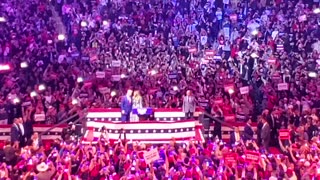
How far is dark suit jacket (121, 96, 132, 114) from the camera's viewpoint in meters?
24.1

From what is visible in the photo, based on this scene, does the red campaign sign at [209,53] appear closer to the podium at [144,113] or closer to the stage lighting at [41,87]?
the podium at [144,113]

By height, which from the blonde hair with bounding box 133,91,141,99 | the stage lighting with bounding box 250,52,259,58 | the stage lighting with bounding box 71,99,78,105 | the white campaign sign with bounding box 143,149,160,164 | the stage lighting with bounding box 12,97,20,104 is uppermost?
the stage lighting with bounding box 250,52,259,58

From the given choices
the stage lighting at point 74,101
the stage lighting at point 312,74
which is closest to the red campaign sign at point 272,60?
the stage lighting at point 312,74

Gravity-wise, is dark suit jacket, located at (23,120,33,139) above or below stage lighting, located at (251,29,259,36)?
below

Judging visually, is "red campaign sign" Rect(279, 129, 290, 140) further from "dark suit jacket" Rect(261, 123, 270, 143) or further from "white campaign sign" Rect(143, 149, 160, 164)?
"white campaign sign" Rect(143, 149, 160, 164)

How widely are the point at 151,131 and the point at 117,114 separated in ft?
5.29

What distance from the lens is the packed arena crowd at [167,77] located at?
19.3 m

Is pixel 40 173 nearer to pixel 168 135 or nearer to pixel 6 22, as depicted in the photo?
pixel 168 135

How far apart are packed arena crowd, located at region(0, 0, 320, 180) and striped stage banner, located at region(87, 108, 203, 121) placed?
31.0 inches

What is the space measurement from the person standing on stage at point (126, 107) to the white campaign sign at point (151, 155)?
524 cm

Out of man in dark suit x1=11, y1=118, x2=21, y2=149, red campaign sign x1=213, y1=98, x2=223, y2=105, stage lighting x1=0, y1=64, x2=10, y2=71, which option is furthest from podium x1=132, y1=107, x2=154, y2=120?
stage lighting x1=0, y1=64, x2=10, y2=71

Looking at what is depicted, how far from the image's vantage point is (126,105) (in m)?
24.2

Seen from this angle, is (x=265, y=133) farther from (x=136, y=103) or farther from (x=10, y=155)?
(x=10, y=155)

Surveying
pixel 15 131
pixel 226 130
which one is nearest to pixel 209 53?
pixel 226 130
